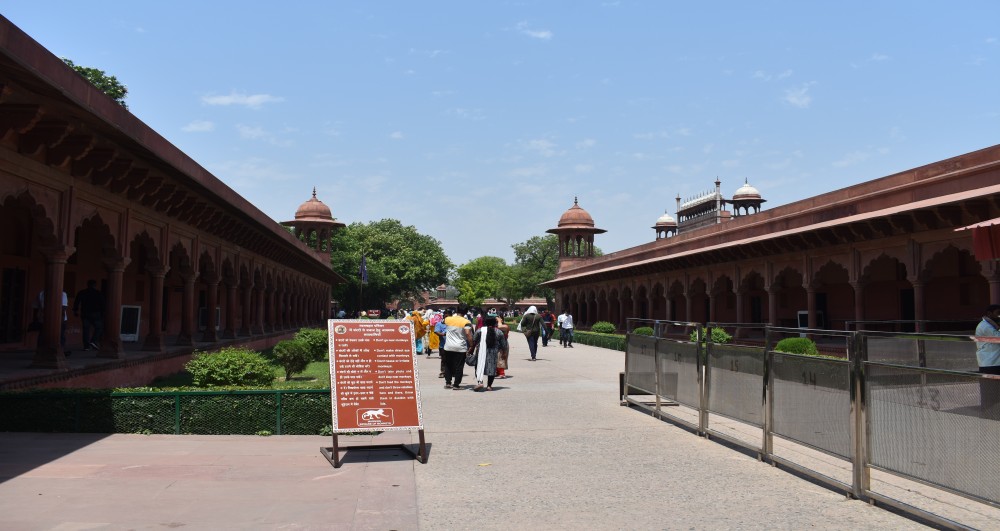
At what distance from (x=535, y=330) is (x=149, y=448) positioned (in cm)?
1567

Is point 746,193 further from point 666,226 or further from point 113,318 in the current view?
point 113,318

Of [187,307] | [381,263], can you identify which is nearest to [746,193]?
[381,263]

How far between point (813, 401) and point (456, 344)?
8094 millimetres

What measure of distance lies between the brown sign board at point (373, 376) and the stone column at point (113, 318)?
7.53m

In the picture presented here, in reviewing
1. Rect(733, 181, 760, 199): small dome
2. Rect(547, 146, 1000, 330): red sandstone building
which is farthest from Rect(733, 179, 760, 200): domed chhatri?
Rect(547, 146, 1000, 330): red sandstone building

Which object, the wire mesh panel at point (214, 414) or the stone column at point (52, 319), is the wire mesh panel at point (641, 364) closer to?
the wire mesh panel at point (214, 414)

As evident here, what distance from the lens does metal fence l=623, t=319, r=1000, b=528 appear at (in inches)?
195

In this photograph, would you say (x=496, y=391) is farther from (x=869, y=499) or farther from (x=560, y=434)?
(x=869, y=499)

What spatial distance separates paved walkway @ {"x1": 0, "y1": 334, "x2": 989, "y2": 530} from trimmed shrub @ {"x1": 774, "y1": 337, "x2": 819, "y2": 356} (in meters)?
1.96

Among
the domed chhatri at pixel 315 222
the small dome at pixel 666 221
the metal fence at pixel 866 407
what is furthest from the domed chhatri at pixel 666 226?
the metal fence at pixel 866 407

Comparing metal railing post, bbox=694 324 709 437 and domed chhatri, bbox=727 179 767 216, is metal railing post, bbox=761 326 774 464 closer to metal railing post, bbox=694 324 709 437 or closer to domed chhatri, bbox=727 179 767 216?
metal railing post, bbox=694 324 709 437

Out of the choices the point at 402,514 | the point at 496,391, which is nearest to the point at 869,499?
the point at 402,514

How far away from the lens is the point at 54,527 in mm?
4789

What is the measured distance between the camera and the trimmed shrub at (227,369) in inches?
405
